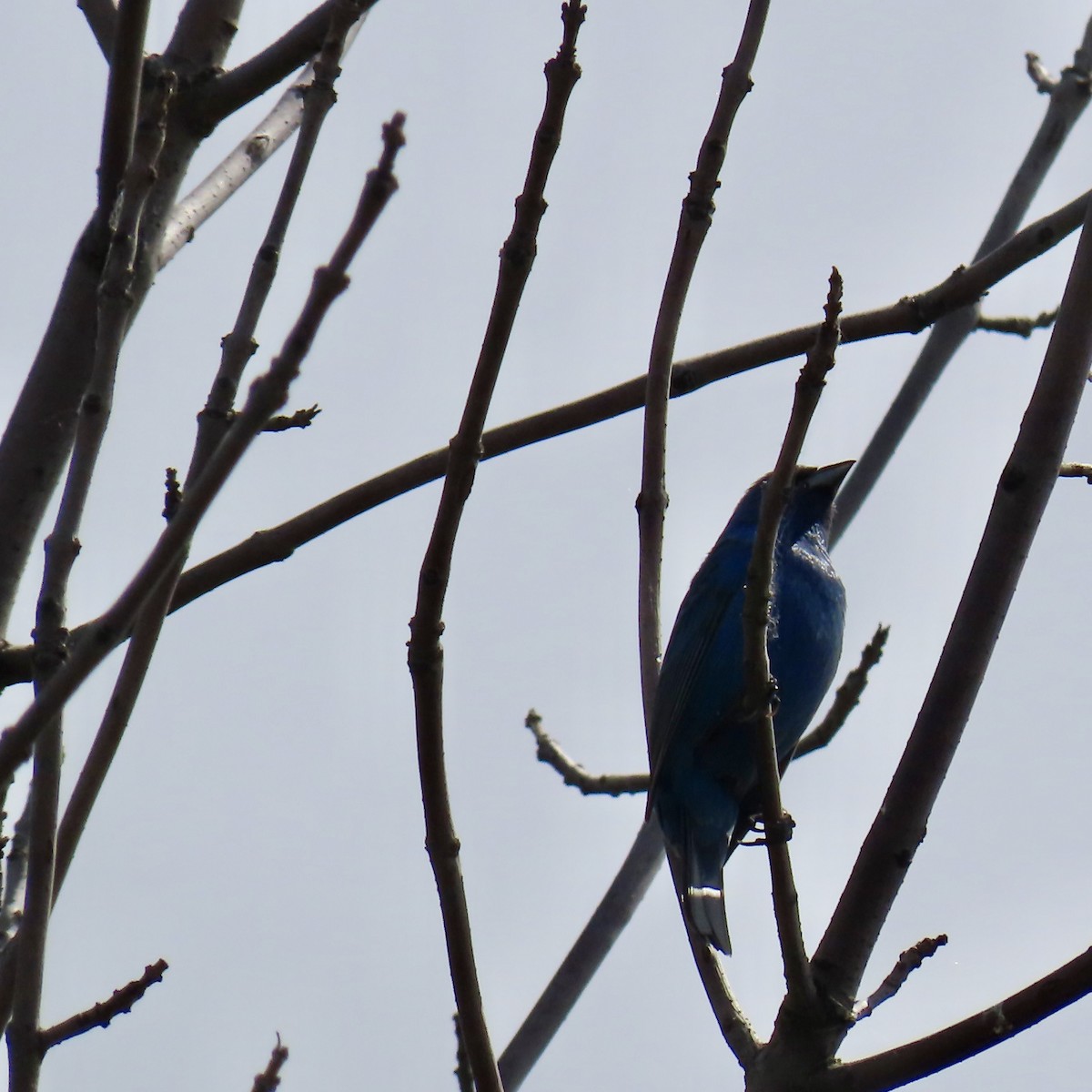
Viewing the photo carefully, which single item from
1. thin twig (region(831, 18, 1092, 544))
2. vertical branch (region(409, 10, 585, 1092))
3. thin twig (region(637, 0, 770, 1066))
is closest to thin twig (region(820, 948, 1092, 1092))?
thin twig (region(637, 0, 770, 1066))

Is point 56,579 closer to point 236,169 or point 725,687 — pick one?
point 236,169

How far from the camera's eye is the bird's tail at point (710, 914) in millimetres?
4449

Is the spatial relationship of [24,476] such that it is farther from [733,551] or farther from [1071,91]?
[1071,91]

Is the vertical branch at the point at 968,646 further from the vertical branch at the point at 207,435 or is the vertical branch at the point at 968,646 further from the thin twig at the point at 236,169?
the thin twig at the point at 236,169

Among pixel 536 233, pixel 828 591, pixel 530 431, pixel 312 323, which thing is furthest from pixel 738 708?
pixel 312 323

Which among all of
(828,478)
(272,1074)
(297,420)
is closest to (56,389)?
(297,420)

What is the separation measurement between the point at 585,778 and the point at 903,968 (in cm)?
242

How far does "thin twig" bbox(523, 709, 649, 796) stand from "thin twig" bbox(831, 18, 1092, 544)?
4.78 ft

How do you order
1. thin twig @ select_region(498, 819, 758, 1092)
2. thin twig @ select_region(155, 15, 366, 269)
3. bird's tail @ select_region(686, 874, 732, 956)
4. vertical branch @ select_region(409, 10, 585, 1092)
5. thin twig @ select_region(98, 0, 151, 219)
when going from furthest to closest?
bird's tail @ select_region(686, 874, 732, 956) → thin twig @ select_region(155, 15, 366, 269) → thin twig @ select_region(498, 819, 758, 1092) → thin twig @ select_region(98, 0, 151, 219) → vertical branch @ select_region(409, 10, 585, 1092)

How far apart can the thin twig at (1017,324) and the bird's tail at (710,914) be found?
7.95ft

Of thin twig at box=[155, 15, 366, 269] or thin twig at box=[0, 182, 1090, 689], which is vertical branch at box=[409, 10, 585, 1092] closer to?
thin twig at box=[0, 182, 1090, 689]

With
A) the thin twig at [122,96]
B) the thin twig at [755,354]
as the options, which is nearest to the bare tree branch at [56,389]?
the thin twig at [122,96]

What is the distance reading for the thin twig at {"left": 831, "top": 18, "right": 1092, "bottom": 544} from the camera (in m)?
5.98

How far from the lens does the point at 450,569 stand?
2602 millimetres
